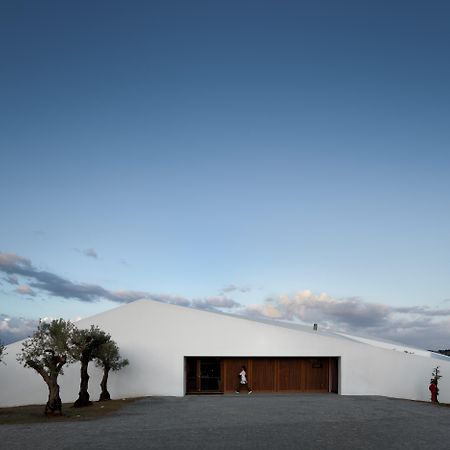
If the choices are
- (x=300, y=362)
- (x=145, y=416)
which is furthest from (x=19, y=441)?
(x=300, y=362)

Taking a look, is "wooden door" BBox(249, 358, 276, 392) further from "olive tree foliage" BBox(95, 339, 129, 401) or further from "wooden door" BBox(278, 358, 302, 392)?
"olive tree foliage" BBox(95, 339, 129, 401)

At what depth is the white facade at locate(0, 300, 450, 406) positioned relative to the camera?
99.7 feet

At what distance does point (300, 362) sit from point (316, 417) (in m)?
12.9

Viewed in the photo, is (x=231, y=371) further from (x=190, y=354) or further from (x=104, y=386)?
(x=104, y=386)

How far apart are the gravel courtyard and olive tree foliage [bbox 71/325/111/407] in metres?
3.46

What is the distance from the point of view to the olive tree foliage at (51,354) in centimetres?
2144

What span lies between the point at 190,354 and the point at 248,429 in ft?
48.4

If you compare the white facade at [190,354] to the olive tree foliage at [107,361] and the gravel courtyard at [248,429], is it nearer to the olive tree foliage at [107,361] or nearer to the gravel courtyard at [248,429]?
the olive tree foliage at [107,361]

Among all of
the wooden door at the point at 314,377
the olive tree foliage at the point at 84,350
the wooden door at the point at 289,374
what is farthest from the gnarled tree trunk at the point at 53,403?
the wooden door at the point at 314,377

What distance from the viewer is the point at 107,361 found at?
92.7ft

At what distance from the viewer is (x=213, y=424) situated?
17359 millimetres

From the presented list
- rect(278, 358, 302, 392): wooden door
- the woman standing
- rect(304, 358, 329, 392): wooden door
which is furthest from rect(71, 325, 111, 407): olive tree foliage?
rect(304, 358, 329, 392): wooden door

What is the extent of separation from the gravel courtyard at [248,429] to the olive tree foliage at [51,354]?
9.10ft

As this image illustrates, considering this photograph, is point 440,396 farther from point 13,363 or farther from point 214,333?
point 13,363
